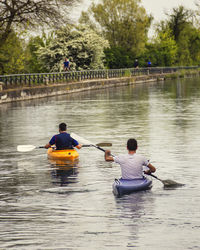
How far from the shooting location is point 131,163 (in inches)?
423

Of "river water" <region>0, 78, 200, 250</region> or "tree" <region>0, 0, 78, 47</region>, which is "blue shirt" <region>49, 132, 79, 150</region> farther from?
"tree" <region>0, 0, 78, 47</region>

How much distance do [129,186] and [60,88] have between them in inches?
1478

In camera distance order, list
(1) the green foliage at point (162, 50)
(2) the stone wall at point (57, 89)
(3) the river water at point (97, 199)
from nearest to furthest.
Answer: (3) the river water at point (97, 199) < (2) the stone wall at point (57, 89) < (1) the green foliage at point (162, 50)

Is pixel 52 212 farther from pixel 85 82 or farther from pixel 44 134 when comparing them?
pixel 85 82

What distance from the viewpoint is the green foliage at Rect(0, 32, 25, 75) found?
145ft

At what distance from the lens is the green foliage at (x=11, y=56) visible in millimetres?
44156

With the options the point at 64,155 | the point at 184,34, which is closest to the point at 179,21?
the point at 184,34

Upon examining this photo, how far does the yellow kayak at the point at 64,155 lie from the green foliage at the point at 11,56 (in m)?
29.8

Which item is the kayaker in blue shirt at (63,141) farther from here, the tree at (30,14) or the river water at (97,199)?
the tree at (30,14)

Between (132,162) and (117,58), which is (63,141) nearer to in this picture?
(132,162)

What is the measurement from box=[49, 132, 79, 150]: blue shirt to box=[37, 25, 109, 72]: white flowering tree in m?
53.6

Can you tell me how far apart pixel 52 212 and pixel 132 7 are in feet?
274

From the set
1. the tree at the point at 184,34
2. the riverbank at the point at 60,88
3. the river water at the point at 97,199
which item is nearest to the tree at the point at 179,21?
the tree at the point at 184,34

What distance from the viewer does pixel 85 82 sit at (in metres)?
55.1
